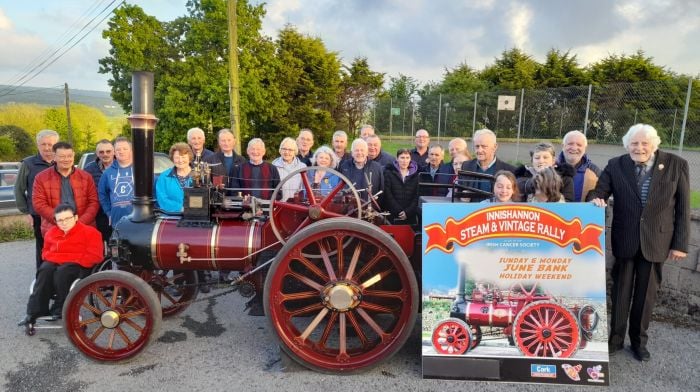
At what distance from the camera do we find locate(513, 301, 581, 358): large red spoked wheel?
279 centimetres

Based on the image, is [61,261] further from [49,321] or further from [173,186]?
[173,186]

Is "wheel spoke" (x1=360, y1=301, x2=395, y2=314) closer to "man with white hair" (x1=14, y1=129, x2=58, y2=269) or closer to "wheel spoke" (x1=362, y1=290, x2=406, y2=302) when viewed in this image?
"wheel spoke" (x1=362, y1=290, x2=406, y2=302)

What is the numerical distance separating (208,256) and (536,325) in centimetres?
228

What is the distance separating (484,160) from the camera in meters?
3.84

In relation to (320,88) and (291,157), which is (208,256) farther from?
(320,88)

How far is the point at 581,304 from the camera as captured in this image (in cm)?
284

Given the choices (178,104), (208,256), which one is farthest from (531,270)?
(178,104)

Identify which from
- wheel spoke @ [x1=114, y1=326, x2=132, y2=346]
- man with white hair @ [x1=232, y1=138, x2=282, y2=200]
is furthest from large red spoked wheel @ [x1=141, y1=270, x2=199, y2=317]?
man with white hair @ [x1=232, y1=138, x2=282, y2=200]

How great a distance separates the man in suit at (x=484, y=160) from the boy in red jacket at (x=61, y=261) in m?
3.22

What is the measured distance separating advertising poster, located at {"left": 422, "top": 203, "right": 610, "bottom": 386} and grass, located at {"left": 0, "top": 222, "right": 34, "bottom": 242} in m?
6.95

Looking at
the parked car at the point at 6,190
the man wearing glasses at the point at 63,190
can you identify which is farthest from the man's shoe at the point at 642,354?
the parked car at the point at 6,190

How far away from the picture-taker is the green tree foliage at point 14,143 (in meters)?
24.9

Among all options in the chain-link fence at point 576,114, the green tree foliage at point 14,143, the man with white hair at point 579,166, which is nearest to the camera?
the man with white hair at point 579,166

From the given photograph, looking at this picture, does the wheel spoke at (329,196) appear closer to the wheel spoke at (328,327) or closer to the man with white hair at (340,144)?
the wheel spoke at (328,327)
